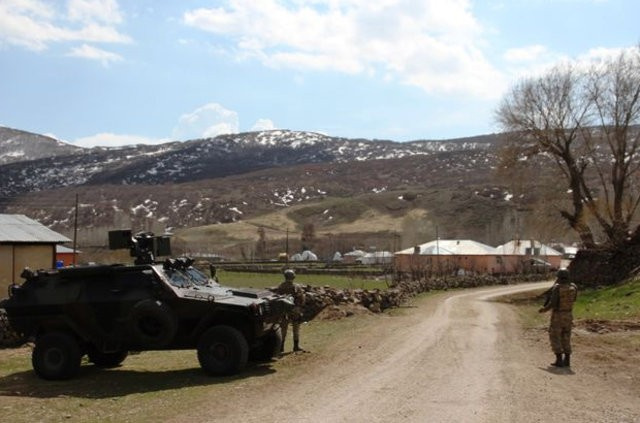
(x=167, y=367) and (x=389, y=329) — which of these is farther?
(x=389, y=329)

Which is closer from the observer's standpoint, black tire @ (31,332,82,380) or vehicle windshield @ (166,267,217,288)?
black tire @ (31,332,82,380)

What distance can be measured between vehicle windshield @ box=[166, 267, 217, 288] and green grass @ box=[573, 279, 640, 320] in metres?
13.0

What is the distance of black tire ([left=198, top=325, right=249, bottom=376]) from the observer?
12875 mm

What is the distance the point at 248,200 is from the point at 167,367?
6225 inches

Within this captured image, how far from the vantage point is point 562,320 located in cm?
1395

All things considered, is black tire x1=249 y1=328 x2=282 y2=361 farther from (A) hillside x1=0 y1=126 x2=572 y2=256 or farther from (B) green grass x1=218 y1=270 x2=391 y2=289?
(A) hillside x1=0 y1=126 x2=572 y2=256

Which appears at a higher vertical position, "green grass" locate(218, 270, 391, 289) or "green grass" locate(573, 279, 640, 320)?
"green grass" locate(218, 270, 391, 289)

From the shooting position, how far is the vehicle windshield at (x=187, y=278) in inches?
543

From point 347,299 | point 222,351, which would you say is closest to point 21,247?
point 347,299

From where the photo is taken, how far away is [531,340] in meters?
18.1

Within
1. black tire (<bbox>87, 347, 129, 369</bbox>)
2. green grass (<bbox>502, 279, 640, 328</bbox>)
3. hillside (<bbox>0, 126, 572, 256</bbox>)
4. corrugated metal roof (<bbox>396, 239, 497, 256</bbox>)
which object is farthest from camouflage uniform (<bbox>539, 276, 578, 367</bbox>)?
hillside (<bbox>0, 126, 572, 256</bbox>)

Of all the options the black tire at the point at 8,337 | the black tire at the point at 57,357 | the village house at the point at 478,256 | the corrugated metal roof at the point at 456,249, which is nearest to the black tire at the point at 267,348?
the black tire at the point at 57,357

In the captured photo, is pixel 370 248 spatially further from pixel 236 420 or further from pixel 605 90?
pixel 236 420

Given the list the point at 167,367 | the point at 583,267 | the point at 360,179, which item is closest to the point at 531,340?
the point at 167,367
